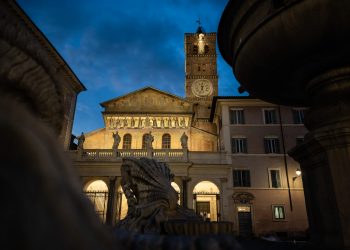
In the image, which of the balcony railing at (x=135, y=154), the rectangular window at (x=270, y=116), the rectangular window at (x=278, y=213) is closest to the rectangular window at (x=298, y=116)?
the rectangular window at (x=270, y=116)

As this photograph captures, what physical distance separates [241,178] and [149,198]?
19.6 metres

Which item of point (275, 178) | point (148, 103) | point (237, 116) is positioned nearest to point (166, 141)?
point (148, 103)

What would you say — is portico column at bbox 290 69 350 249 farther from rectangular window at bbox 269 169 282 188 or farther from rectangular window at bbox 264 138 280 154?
rectangular window at bbox 264 138 280 154

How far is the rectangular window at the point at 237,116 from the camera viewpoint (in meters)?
26.3

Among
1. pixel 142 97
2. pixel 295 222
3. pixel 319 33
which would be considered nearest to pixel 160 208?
pixel 319 33

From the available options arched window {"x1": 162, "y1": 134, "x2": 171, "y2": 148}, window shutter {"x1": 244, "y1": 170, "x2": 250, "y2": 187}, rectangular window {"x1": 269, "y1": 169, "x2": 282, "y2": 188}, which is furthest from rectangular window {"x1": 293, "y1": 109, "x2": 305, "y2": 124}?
arched window {"x1": 162, "y1": 134, "x2": 171, "y2": 148}

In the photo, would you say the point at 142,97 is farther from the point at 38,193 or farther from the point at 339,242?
the point at 38,193

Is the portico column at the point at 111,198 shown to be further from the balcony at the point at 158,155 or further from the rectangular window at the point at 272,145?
the rectangular window at the point at 272,145

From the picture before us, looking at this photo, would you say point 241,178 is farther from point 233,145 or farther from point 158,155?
point 158,155

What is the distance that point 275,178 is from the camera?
23.4m

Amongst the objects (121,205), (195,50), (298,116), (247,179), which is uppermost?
(195,50)

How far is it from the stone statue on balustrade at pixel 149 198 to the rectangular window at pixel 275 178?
19.5 m

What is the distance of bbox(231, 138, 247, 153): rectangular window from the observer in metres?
25.0

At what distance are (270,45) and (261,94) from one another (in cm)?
159
